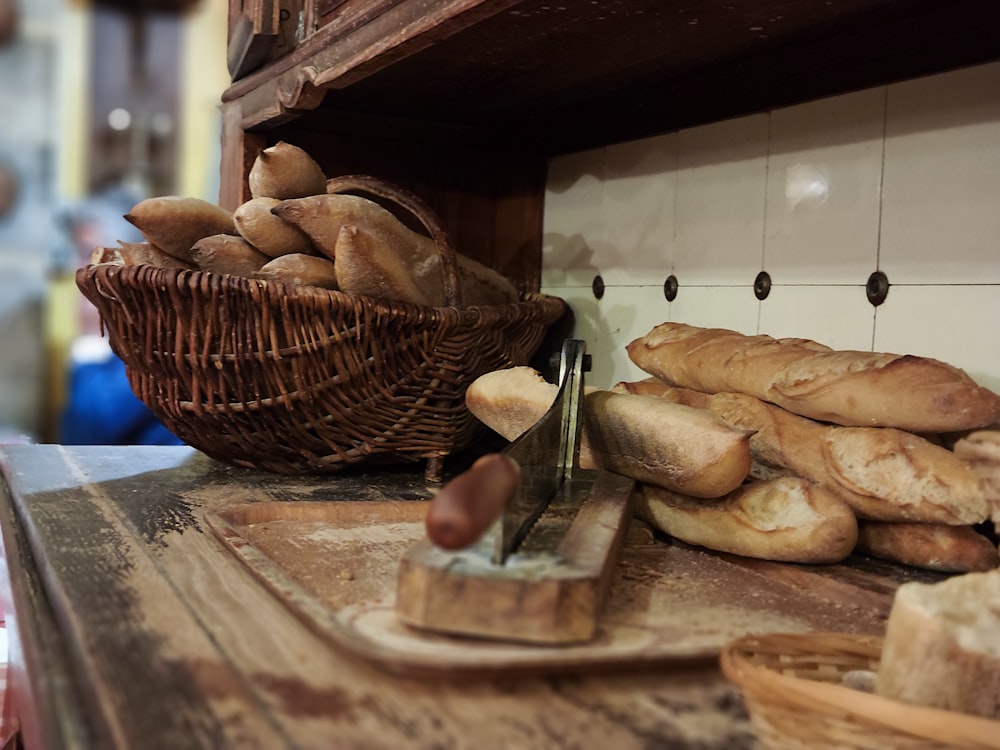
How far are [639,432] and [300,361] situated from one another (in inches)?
15.5

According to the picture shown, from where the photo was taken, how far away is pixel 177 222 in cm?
107

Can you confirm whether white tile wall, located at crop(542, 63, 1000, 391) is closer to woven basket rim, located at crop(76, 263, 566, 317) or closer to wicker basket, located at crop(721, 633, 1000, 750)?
woven basket rim, located at crop(76, 263, 566, 317)

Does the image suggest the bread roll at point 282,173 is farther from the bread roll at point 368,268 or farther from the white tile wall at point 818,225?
the white tile wall at point 818,225

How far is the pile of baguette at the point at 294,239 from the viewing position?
3.31 ft

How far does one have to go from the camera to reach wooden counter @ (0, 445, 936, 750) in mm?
438

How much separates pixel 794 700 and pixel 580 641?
121 mm

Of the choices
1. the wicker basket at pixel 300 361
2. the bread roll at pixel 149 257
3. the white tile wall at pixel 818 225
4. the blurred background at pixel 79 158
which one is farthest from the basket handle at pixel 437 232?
the blurred background at pixel 79 158

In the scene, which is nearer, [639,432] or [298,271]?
[639,432]

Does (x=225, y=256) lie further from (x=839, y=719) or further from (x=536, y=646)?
(x=839, y=719)

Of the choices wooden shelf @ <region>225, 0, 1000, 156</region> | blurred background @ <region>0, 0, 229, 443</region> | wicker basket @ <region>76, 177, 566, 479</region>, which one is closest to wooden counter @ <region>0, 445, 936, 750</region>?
wicker basket @ <region>76, 177, 566, 479</region>

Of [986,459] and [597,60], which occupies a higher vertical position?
[597,60]

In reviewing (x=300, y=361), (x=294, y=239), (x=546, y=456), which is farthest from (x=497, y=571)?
(x=294, y=239)

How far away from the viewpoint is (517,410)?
95cm

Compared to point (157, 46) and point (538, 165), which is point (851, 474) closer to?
point (538, 165)
